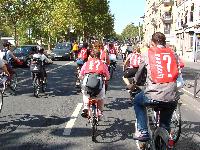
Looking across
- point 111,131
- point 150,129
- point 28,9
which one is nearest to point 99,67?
point 111,131

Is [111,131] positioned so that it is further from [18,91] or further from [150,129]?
[18,91]

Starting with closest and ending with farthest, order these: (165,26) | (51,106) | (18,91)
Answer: (51,106) < (18,91) < (165,26)

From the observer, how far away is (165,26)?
82125mm

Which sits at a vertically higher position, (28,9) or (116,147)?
(28,9)

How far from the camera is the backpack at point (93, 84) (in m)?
7.54

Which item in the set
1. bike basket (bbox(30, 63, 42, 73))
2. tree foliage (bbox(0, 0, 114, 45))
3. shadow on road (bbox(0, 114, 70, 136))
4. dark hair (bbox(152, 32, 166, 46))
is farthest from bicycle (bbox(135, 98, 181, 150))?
tree foliage (bbox(0, 0, 114, 45))

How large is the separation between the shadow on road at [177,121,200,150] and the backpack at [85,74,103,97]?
1.81m

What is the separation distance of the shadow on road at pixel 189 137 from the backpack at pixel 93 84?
5.95ft

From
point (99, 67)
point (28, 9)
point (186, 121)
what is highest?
point (28, 9)

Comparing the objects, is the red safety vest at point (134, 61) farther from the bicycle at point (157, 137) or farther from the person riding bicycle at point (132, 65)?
the bicycle at point (157, 137)

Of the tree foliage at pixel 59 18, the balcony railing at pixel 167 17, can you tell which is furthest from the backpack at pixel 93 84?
the balcony railing at pixel 167 17

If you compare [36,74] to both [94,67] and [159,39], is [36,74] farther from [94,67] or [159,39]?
[159,39]

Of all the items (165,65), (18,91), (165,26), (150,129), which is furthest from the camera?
(165,26)

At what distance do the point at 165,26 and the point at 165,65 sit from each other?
78.7m
